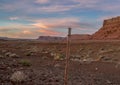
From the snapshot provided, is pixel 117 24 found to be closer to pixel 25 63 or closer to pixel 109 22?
pixel 109 22

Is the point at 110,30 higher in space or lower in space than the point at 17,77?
higher

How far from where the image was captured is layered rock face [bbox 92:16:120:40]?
13912 cm

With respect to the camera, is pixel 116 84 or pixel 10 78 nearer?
pixel 10 78

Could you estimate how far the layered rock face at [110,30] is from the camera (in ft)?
456

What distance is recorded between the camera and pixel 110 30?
147 m

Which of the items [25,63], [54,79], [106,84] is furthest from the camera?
[25,63]

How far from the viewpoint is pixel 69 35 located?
12625 millimetres

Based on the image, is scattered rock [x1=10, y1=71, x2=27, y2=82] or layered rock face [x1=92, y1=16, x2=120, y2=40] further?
layered rock face [x1=92, y1=16, x2=120, y2=40]

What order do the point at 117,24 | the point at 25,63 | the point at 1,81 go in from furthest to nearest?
the point at 117,24 < the point at 25,63 < the point at 1,81

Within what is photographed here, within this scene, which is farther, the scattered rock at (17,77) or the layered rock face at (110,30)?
the layered rock face at (110,30)

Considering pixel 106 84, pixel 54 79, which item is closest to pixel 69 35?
pixel 54 79

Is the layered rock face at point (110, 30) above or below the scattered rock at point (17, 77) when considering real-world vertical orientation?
above

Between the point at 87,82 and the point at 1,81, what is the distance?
498 centimetres

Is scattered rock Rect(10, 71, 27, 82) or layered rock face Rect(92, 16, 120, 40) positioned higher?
layered rock face Rect(92, 16, 120, 40)
